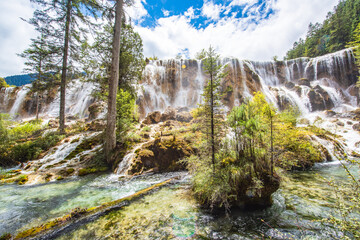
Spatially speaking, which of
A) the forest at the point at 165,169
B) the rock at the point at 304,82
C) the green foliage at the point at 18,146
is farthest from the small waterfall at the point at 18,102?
the rock at the point at 304,82

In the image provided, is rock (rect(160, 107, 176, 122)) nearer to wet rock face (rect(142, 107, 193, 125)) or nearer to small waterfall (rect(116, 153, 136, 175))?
wet rock face (rect(142, 107, 193, 125))

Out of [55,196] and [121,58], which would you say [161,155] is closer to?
[55,196]

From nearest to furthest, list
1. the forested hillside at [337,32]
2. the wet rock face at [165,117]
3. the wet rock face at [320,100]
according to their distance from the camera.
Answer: the wet rock face at [165,117] < the wet rock face at [320,100] < the forested hillside at [337,32]

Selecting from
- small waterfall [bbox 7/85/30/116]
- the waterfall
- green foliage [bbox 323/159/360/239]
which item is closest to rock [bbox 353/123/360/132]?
the waterfall

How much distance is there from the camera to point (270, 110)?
18.2 ft

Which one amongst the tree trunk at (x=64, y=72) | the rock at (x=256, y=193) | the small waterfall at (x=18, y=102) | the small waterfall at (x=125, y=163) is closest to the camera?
the rock at (x=256, y=193)

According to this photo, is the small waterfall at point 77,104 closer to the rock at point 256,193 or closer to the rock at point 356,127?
the rock at point 256,193

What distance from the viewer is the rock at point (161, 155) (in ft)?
29.2

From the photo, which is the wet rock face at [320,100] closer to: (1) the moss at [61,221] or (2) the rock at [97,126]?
(1) the moss at [61,221]

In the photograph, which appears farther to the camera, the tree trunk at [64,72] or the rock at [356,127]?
the rock at [356,127]

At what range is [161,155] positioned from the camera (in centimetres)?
934

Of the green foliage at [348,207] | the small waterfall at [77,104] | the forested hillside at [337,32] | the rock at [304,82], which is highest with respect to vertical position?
the forested hillside at [337,32]

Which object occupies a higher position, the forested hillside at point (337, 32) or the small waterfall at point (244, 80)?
the forested hillside at point (337, 32)

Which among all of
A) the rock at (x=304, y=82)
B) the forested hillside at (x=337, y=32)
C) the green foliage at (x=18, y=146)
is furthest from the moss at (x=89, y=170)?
the forested hillside at (x=337, y=32)
